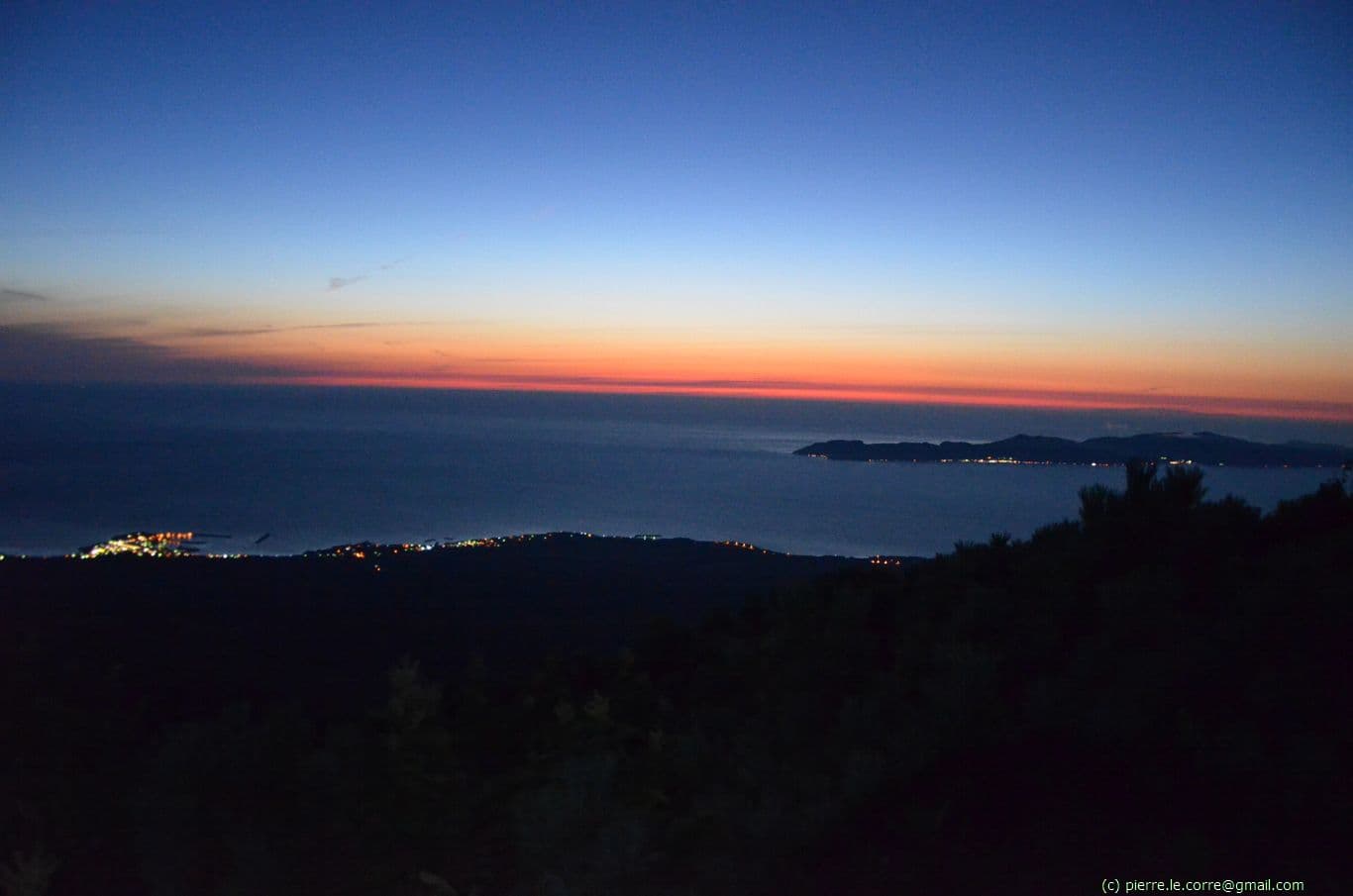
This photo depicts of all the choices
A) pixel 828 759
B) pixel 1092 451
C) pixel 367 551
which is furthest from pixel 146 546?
pixel 1092 451

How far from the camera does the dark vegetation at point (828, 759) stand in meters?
3.50

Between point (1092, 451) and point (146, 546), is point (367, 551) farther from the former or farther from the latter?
Answer: point (1092, 451)

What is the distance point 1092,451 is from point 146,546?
22952mm

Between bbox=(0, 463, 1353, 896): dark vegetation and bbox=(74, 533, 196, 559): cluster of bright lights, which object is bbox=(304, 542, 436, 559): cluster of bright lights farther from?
bbox=(0, 463, 1353, 896): dark vegetation

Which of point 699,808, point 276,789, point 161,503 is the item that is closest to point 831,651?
point 699,808

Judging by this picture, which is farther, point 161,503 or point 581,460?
point 581,460

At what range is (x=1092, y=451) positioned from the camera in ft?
82.3

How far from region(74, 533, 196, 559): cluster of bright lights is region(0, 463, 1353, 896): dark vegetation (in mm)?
11177

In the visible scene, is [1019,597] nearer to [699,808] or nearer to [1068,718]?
[1068,718]

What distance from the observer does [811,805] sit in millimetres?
3572

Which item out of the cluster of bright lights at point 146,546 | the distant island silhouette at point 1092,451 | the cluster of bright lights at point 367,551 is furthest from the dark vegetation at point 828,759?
the cluster of bright lights at point 146,546

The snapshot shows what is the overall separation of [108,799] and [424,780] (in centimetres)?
145

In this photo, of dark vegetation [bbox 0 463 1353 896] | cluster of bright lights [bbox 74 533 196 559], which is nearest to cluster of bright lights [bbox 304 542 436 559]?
cluster of bright lights [bbox 74 533 196 559]

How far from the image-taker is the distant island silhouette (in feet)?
56.7
